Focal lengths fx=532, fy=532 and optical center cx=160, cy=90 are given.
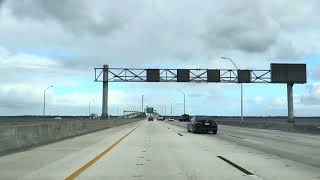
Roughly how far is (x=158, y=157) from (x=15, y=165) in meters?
5.43

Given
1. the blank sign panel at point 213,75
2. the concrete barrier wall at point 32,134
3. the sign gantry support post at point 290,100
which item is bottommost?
the concrete barrier wall at point 32,134

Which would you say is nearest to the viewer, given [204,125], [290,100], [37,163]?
[37,163]

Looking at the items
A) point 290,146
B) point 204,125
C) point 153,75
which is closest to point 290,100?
point 153,75

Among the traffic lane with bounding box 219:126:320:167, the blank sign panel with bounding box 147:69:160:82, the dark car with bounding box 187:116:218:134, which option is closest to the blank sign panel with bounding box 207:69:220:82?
the blank sign panel with bounding box 147:69:160:82

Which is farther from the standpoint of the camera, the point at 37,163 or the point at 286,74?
the point at 286,74

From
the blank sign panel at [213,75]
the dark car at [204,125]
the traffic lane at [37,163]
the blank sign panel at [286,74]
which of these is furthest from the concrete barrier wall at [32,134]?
the blank sign panel at [286,74]

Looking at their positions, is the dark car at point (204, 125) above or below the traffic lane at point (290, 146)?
above

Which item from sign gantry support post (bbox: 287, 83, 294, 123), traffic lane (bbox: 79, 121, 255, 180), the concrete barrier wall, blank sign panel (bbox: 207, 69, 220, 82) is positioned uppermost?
blank sign panel (bbox: 207, 69, 220, 82)

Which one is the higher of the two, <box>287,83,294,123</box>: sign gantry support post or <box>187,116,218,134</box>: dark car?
<box>287,83,294,123</box>: sign gantry support post

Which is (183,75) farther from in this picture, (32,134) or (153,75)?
(32,134)

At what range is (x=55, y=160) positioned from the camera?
17469mm

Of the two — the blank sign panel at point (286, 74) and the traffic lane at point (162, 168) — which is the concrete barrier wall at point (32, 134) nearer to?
the traffic lane at point (162, 168)

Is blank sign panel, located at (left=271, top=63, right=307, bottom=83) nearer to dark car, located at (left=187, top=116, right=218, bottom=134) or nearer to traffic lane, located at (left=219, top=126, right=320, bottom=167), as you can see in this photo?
dark car, located at (left=187, top=116, right=218, bottom=134)

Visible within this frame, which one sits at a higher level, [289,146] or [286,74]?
[286,74]
